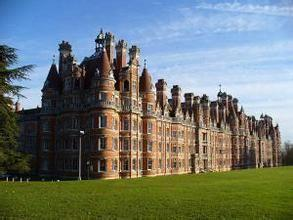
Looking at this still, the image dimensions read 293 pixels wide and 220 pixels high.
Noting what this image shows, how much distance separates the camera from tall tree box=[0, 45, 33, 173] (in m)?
22.1

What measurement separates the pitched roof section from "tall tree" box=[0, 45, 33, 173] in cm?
4092

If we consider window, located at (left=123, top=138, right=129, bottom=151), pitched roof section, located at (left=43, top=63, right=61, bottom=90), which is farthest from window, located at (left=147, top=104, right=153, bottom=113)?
pitched roof section, located at (left=43, top=63, right=61, bottom=90)

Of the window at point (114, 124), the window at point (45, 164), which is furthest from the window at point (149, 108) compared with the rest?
the window at point (45, 164)

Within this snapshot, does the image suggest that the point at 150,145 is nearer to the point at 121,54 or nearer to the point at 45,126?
the point at 121,54

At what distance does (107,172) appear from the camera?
193ft

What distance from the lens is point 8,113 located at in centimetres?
2394

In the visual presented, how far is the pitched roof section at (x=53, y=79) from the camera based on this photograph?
217 ft

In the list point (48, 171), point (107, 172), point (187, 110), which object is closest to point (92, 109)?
point (107, 172)

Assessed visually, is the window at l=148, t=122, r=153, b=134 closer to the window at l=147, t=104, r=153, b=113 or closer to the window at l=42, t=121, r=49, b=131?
the window at l=147, t=104, r=153, b=113

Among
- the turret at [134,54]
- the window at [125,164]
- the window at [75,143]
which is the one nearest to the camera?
the window at [75,143]

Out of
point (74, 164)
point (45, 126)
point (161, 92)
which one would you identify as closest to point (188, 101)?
point (161, 92)

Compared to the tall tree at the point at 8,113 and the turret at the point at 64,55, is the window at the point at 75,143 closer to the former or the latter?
the turret at the point at 64,55

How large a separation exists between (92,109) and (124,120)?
596 centimetres

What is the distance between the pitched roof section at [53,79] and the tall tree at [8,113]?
40925 millimetres
